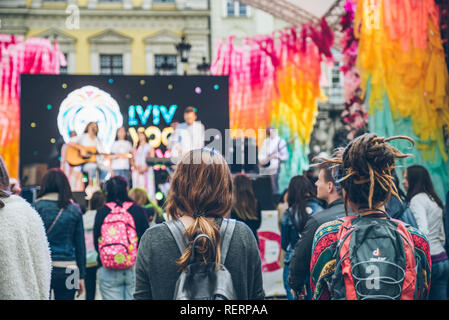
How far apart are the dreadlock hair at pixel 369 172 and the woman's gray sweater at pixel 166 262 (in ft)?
1.68

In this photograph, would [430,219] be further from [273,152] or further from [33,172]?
[33,172]

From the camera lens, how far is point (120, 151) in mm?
11859

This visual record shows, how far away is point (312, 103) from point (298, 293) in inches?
564

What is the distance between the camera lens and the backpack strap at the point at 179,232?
226 centimetres

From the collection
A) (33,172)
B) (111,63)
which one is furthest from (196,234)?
(111,63)

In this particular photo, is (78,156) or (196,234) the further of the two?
(78,156)

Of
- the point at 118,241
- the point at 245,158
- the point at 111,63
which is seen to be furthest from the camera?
the point at 111,63

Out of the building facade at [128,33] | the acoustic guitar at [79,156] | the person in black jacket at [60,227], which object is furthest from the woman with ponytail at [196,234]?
the building facade at [128,33]

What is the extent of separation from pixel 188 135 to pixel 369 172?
29.1 ft

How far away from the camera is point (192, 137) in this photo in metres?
11.2

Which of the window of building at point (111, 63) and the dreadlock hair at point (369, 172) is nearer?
the dreadlock hair at point (369, 172)

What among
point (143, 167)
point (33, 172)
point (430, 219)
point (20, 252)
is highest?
point (20, 252)

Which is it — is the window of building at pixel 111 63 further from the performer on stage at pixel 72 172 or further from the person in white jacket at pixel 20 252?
the person in white jacket at pixel 20 252
